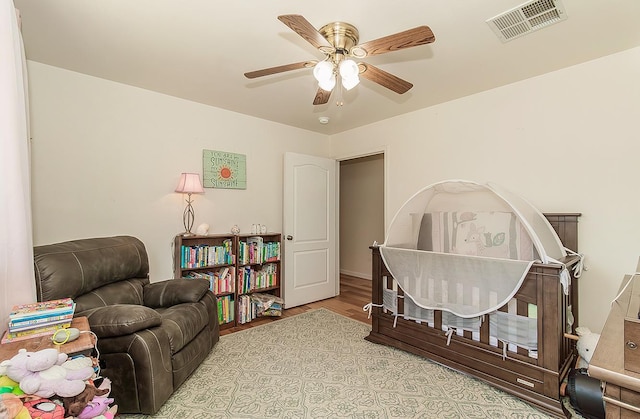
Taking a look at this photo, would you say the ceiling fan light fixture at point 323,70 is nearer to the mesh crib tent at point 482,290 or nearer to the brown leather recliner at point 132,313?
the mesh crib tent at point 482,290

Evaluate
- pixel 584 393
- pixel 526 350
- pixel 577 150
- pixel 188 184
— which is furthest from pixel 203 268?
pixel 577 150

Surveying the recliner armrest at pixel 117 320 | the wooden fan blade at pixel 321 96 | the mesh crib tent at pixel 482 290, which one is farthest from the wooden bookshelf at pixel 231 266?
the wooden fan blade at pixel 321 96

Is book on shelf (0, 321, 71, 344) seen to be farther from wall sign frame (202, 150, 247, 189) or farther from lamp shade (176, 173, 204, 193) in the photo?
wall sign frame (202, 150, 247, 189)

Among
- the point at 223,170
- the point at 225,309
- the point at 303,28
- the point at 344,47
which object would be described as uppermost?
the point at 344,47

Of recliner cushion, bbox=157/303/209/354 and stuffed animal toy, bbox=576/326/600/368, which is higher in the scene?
recliner cushion, bbox=157/303/209/354

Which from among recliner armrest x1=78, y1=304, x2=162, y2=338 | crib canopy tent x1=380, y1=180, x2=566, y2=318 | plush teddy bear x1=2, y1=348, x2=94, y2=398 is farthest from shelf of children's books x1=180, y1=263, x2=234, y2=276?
plush teddy bear x1=2, y1=348, x2=94, y2=398

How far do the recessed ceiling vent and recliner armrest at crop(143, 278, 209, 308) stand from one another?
2902 mm

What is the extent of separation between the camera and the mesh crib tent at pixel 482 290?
1906mm

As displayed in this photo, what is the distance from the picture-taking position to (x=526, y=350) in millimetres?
1979

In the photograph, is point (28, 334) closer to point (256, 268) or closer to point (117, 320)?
point (117, 320)

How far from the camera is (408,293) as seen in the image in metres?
2.51

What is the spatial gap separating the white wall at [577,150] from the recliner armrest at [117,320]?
2.92 m

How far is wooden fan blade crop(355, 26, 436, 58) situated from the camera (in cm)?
146

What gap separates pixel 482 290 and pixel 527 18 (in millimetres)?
1786
